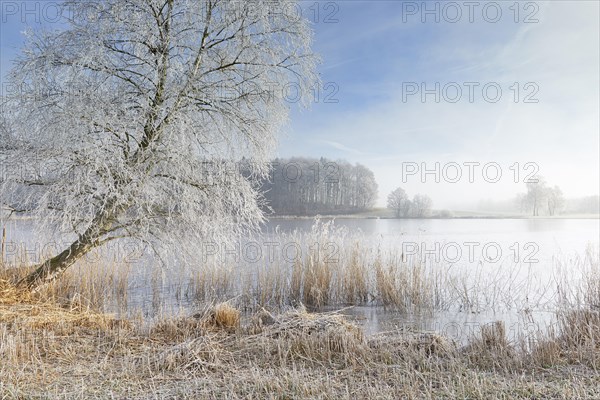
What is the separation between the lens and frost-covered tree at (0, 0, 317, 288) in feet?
24.5

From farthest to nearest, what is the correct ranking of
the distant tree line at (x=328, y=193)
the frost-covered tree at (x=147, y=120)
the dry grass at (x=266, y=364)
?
the distant tree line at (x=328, y=193) → the frost-covered tree at (x=147, y=120) → the dry grass at (x=266, y=364)

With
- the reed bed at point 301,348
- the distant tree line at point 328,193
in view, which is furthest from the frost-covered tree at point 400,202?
the reed bed at point 301,348

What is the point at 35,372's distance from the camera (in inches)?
180

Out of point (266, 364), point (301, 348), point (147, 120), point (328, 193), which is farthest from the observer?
point (328, 193)

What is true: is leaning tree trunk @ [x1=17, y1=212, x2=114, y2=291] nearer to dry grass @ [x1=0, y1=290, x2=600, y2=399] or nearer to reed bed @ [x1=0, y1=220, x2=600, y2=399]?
reed bed @ [x1=0, y1=220, x2=600, y2=399]

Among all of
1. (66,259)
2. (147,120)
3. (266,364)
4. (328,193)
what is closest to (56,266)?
(66,259)

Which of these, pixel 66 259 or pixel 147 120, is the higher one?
pixel 147 120

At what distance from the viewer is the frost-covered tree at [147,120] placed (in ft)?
24.5

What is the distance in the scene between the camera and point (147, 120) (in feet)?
26.7

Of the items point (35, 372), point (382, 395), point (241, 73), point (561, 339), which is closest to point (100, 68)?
point (241, 73)

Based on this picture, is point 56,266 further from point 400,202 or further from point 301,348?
point 400,202

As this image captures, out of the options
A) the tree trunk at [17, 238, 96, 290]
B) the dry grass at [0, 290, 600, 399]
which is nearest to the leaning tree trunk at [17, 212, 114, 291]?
the tree trunk at [17, 238, 96, 290]

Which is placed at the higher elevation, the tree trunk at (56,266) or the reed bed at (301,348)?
the tree trunk at (56,266)

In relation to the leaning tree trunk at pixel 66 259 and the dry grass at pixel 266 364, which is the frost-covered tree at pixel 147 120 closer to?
the leaning tree trunk at pixel 66 259
